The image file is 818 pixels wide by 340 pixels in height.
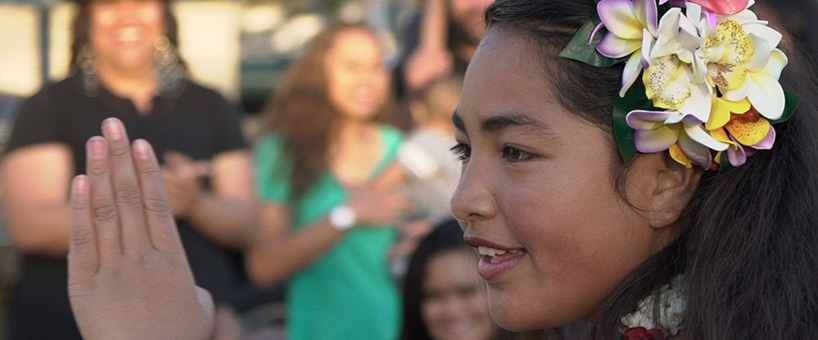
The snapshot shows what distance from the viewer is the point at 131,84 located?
3.71 meters

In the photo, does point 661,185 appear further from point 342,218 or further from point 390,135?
point 390,135

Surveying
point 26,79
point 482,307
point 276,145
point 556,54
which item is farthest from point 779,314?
point 26,79

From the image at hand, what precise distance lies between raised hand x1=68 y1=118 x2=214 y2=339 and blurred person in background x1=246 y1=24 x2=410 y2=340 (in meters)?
2.00

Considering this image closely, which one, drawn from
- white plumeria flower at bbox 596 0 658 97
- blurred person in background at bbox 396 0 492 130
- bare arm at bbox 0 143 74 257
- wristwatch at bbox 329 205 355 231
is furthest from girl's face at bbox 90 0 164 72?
white plumeria flower at bbox 596 0 658 97

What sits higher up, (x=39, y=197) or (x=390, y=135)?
(x=39, y=197)

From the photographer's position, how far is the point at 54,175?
11.4ft

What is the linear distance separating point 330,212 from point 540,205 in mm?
2288

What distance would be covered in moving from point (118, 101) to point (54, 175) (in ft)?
1.15

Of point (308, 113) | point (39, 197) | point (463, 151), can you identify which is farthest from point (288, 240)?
point (463, 151)

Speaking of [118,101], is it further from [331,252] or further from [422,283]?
[422,283]

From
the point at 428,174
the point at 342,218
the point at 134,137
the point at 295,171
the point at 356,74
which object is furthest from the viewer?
the point at 356,74

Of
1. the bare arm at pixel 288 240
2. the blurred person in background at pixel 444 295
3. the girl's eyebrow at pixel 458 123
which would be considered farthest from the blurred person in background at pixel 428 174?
the girl's eyebrow at pixel 458 123

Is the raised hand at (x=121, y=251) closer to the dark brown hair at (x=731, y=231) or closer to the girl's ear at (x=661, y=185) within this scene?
the dark brown hair at (x=731, y=231)

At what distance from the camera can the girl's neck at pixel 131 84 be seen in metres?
3.67
